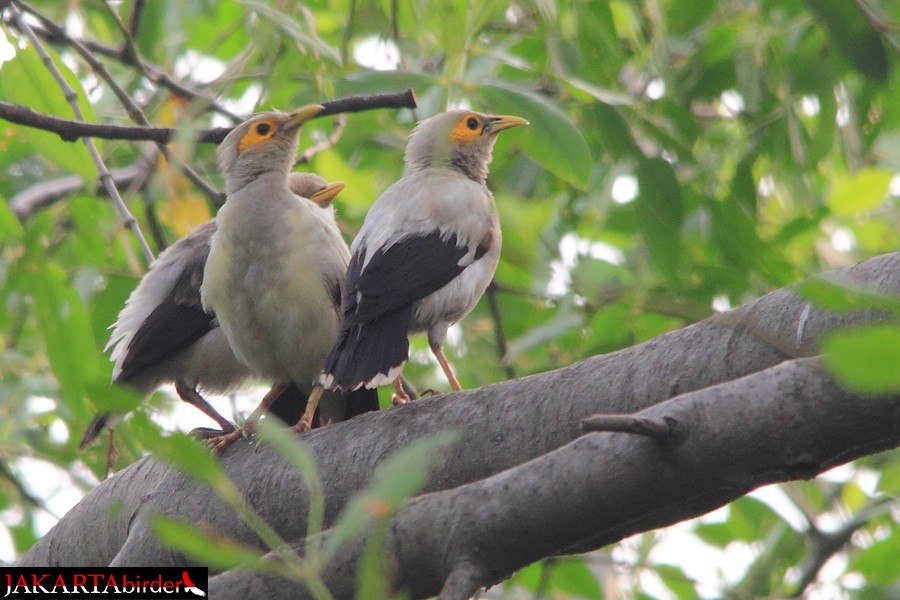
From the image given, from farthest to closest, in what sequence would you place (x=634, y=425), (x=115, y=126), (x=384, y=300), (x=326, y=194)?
1. (x=326, y=194)
2. (x=384, y=300)
3. (x=115, y=126)
4. (x=634, y=425)

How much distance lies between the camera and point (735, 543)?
6008 millimetres

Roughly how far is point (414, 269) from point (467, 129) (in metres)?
1.21

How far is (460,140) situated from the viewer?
5.24 metres

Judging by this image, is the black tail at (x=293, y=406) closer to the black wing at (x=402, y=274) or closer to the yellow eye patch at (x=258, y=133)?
the black wing at (x=402, y=274)

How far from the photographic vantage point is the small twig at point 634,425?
2088 mm

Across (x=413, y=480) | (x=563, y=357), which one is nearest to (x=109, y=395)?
(x=413, y=480)

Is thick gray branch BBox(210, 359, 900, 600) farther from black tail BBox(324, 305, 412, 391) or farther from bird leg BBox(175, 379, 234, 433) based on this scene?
bird leg BBox(175, 379, 234, 433)

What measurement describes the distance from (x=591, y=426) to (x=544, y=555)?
0.47m

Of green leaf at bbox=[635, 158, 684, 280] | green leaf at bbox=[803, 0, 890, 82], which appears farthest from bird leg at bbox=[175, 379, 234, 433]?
green leaf at bbox=[803, 0, 890, 82]

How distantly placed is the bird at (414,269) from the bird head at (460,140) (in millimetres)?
22

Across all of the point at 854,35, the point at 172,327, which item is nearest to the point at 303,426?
the point at 172,327

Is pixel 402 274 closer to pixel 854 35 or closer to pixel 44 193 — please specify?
pixel 854 35

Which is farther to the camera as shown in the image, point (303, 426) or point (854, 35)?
point (303, 426)

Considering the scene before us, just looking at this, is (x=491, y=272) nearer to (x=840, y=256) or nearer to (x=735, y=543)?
(x=735, y=543)
